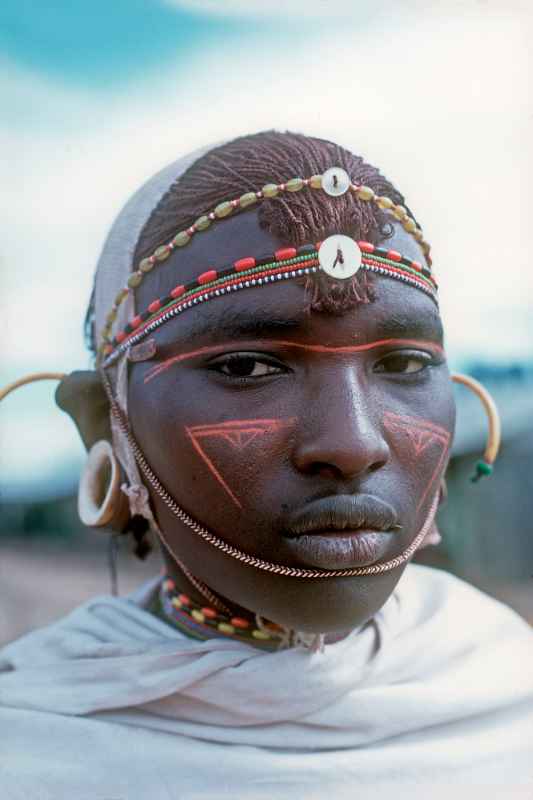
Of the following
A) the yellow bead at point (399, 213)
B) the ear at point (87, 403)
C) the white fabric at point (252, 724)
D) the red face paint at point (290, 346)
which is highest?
the yellow bead at point (399, 213)

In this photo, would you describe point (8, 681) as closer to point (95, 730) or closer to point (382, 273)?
point (95, 730)

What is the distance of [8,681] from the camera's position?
2.03m

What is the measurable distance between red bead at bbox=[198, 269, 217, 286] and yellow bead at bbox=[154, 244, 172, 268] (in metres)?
0.13

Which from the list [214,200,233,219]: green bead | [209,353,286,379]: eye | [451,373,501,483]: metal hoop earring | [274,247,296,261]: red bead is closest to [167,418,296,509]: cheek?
[209,353,286,379]: eye

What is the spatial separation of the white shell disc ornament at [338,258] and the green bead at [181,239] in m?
0.31

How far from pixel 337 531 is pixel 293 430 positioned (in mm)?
211

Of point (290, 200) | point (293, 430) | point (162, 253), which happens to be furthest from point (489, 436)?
point (162, 253)

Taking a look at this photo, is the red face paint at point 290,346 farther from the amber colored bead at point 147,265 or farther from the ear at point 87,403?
the ear at point 87,403

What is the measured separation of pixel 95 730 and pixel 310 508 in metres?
0.78

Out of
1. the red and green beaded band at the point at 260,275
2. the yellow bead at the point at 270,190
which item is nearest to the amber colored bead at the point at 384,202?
the red and green beaded band at the point at 260,275

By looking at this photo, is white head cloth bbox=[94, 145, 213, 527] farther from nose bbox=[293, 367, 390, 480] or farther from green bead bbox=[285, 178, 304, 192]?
nose bbox=[293, 367, 390, 480]

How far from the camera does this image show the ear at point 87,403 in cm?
209

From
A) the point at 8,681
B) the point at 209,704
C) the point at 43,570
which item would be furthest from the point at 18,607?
the point at 209,704

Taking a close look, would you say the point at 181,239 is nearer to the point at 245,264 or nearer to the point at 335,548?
the point at 245,264
